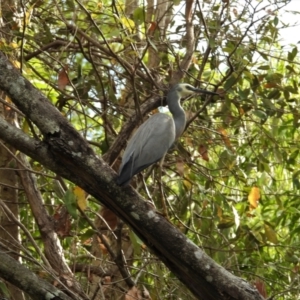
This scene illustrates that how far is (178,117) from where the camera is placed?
4223 millimetres

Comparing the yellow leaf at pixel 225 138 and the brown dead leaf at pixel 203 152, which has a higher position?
the yellow leaf at pixel 225 138

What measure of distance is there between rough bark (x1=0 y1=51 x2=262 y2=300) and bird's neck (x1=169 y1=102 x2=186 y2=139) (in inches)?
57.4

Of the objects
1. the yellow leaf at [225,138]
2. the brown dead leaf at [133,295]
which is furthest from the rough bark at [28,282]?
the yellow leaf at [225,138]

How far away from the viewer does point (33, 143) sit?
8.41 feet

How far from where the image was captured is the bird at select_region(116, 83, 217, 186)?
3.46 meters

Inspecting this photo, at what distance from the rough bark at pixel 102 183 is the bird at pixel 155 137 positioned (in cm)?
51

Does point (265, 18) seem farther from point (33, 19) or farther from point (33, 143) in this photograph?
point (33, 143)

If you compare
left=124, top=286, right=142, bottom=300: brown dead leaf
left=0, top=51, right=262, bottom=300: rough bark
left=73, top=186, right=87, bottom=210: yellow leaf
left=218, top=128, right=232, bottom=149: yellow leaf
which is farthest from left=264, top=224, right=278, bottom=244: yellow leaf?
left=0, top=51, right=262, bottom=300: rough bark

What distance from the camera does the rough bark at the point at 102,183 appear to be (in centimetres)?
251

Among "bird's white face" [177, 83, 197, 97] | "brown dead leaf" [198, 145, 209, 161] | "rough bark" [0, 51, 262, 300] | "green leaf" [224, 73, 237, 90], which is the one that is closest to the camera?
"rough bark" [0, 51, 262, 300]

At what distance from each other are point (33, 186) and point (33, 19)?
1.15m

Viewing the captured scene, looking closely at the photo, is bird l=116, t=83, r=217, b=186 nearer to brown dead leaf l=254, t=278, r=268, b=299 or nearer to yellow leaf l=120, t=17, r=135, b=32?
yellow leaf l=120, t=17, r=135, b=32

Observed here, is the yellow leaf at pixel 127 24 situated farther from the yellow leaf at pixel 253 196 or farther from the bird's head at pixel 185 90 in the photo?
the yellow leaf at pixel 253 196

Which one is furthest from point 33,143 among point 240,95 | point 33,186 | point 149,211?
point 240,95
